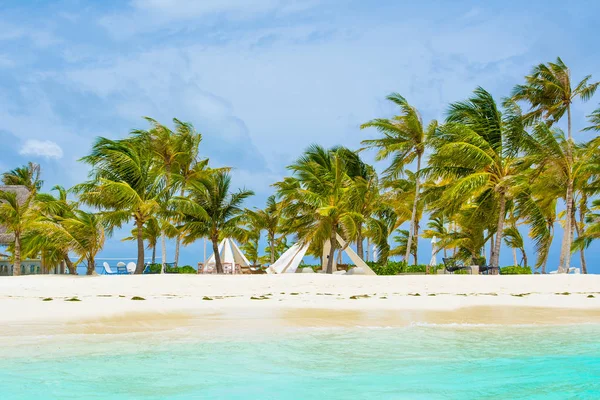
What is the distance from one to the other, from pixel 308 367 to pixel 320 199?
1505 centimetres

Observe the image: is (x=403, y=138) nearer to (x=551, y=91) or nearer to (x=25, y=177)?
(x=551, y=91)

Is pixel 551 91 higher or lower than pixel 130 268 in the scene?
higher

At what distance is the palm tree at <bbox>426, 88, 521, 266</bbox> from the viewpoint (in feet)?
61.5

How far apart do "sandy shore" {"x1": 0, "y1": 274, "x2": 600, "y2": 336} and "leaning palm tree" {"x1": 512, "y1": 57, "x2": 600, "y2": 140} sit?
30.8 ft

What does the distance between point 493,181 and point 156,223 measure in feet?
40.9

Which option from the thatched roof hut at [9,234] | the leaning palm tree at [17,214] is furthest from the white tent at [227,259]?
the leaning palm tree at [17,214]

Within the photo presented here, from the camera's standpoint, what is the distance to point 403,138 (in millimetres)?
22547

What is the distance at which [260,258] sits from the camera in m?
46.2

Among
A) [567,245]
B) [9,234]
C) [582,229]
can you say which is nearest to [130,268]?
→ [9,234]

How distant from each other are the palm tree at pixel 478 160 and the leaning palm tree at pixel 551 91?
11.4ft

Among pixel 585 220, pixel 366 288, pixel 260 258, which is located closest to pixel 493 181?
pixel 366 288

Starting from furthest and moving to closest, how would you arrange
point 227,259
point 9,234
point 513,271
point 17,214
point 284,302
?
point 227,259
point 9,234
point 513,271
point 17,214
point 284,302

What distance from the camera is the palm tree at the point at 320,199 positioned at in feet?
68.2

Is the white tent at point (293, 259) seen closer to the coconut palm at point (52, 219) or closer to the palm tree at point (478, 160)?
the palm tree at point (478, 160)
